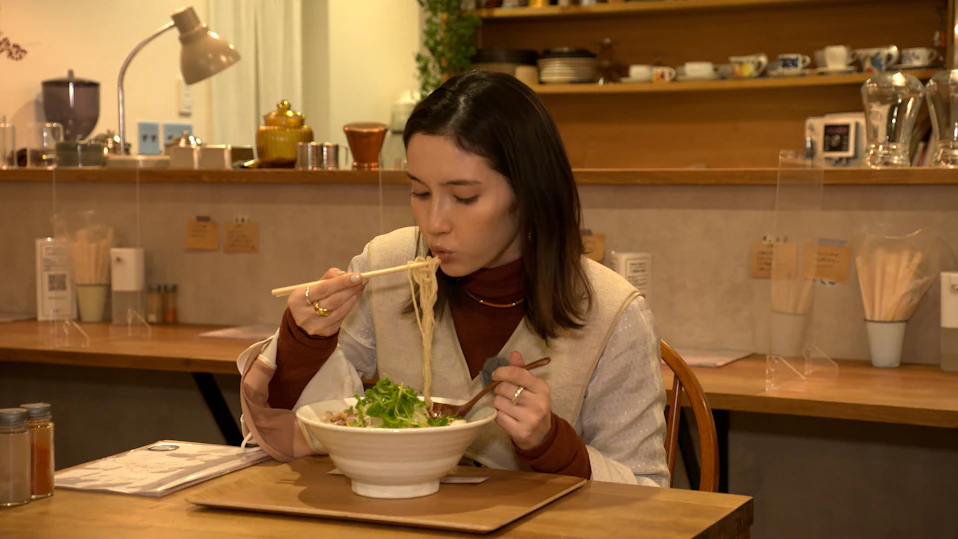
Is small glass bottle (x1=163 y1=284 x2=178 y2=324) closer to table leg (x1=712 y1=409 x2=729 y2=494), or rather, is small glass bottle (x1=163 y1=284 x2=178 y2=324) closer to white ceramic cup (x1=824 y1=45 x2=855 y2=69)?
table leg (x1=712 y1=409 x2=729 y2=494)

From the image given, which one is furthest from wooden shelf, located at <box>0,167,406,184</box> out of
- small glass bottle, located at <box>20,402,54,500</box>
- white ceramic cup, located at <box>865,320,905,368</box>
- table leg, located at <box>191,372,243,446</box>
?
small glass bottle, located at <box>20,402,54,500</box>

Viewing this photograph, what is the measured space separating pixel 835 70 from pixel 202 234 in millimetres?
2529

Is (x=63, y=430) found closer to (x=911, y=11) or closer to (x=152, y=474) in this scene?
(x=152, y=474)

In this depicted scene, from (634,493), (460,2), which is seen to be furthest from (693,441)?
(460,2)

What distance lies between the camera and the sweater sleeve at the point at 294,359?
146 centimetres

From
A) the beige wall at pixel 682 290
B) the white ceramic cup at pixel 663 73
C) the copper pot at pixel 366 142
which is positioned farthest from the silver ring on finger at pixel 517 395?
the white ceramic cup at pixel 663 73

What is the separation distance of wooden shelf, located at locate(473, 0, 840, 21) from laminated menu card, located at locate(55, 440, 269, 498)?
11.5 feet

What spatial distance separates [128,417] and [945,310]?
198cm

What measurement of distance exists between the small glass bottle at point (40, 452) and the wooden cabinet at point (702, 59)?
11.9ft

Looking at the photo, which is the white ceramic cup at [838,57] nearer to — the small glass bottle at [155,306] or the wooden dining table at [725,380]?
the wooden dining table at [725,380]

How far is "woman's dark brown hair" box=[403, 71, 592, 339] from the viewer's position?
1427 mm

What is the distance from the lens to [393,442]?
1126mm

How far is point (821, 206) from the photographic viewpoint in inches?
92.4

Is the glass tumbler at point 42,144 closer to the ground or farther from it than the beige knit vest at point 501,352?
farther from it
